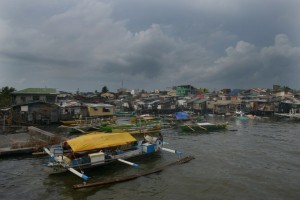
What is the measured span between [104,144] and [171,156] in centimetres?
653

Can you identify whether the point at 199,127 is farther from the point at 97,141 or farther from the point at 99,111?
the point at 97,141

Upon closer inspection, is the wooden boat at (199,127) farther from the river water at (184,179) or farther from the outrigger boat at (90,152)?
the outrigger boat at (90,152)

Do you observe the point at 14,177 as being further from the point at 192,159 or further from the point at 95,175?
the point at 192,159

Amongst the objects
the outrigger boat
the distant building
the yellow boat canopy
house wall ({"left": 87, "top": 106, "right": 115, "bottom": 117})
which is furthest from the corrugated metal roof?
the yellow boat canopy

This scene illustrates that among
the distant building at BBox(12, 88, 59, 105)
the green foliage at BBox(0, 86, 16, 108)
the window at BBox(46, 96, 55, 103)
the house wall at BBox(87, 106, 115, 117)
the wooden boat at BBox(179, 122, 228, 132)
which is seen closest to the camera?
the wooden boat at BBox(179, 122, 228, 132)

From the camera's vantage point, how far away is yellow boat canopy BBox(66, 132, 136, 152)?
17406 millimetres

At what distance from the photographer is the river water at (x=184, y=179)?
14875mm

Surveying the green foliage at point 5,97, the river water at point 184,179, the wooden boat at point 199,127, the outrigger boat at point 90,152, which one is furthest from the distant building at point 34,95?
the outrigger boat at point 90,152

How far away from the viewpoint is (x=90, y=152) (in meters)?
18.8

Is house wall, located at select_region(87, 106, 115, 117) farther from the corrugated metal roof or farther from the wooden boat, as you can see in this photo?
the wooden boat

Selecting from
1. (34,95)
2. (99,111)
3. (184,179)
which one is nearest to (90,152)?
(184,179)

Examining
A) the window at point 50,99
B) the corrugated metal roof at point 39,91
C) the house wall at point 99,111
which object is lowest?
the house wall at point 99,111

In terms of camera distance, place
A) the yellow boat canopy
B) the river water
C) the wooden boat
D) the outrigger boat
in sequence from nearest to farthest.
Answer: the river water, the outrigger boat, the yellow boat canopy, the wooden boat

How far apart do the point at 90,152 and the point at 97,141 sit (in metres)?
0.99
